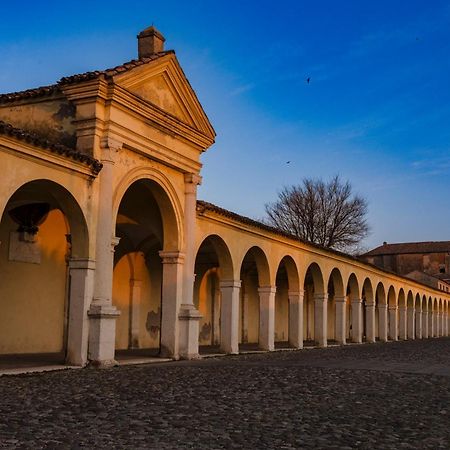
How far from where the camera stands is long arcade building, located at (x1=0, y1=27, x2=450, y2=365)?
12500 millimetres

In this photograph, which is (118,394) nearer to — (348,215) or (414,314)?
(414,314)

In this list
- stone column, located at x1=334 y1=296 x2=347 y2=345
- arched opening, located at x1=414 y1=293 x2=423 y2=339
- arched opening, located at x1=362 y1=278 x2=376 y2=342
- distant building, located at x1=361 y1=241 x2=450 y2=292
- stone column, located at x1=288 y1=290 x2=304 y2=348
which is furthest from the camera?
distant building, located at x1=361 y1=241 x2=450 y2=292

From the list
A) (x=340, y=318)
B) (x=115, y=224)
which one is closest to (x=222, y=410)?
(x=115, y=224)

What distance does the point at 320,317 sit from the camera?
2544 cm

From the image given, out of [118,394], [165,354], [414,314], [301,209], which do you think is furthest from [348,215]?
[118,394]

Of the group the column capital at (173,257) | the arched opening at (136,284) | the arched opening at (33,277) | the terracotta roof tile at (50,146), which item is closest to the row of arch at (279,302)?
the arched opening at (136,284)

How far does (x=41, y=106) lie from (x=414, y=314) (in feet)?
111

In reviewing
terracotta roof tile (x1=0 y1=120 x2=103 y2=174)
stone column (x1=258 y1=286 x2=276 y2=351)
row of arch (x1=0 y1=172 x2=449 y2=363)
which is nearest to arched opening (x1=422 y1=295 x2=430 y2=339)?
row of arch (x1=0 y1=172 x2=449 y2=363)

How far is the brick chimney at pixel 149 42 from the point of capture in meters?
16.1

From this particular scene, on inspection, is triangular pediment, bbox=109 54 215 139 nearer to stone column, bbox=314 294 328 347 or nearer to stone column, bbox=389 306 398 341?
stone column, bbox=314 294 328 347

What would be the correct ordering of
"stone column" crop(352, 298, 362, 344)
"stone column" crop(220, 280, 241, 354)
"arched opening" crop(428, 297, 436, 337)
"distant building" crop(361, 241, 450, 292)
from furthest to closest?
"distant building" crop(361, 241, 450, 292), "arched opening" crop(428, 297, 436, 337), "stone column" crop(352, 298, 362, 344), "stone column" crop(220, 280, 241, 354)

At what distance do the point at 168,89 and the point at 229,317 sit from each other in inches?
269

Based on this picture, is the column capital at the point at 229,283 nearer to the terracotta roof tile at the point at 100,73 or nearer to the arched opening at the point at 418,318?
the terracotta roof tile at the point at 100,73

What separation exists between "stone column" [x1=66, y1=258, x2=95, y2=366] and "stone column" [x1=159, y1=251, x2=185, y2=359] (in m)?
3.24
